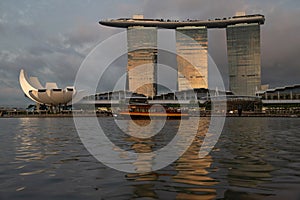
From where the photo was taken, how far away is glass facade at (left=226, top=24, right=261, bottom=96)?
183125 millimetres

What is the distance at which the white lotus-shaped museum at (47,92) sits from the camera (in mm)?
146875

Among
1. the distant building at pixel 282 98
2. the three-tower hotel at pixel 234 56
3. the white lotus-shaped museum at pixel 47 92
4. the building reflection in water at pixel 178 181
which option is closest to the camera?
the building reflection in water at pixel 178 181

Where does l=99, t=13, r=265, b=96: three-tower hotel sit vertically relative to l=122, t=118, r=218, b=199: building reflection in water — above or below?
above

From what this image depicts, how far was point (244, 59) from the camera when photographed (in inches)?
7254

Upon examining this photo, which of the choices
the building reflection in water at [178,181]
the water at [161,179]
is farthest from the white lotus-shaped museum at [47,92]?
the building reflection in water at [178,181]

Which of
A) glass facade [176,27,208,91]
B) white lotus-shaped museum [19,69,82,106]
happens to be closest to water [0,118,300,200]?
white lotus-shaped museum [19,69,82,106]

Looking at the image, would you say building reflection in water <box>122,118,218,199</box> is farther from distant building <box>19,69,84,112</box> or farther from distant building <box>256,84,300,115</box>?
distant building <box>19,69,84,112</box>

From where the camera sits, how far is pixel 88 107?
165000mm

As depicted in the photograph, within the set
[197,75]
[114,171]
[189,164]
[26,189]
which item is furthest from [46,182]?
[197,75]

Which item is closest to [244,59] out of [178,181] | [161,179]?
[161,179]

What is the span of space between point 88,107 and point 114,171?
518 feet

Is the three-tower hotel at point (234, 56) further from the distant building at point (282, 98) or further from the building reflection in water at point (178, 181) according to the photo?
the building reflection in water at point (178, 181)

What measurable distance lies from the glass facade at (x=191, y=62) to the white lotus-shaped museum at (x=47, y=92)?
226 feet

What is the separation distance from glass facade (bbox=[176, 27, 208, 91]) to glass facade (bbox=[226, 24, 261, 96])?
15.6 metres
